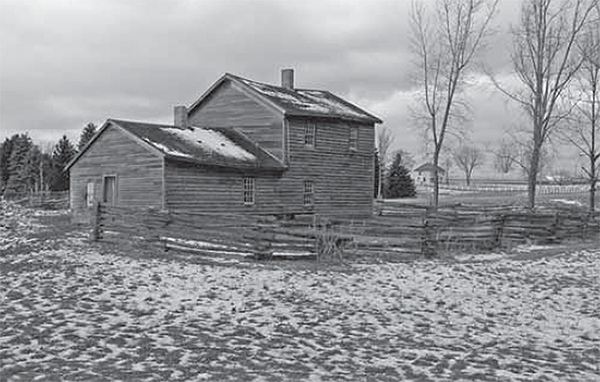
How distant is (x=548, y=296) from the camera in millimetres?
12344

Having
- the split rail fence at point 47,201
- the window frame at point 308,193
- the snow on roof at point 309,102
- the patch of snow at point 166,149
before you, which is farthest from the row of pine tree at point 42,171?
the patch of snow at point 166,149

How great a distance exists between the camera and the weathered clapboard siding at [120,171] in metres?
26.7

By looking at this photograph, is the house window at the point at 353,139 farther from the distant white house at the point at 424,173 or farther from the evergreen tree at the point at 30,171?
the distant white house at the point at 424,173

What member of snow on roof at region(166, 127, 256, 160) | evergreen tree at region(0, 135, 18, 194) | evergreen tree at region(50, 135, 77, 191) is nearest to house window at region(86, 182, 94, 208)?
snow on roof at region(166, 127, 256, 160)


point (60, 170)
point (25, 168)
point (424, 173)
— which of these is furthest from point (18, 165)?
point (424, 173)

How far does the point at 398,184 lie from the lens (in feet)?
255

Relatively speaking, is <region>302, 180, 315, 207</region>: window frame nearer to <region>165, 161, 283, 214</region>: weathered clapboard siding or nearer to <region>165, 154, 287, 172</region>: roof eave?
<region>165, 161, 283, 214</region>: weathered clapboard siding

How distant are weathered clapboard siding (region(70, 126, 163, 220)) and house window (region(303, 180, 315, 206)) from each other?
29.3 ft

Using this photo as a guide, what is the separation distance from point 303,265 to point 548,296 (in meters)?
5.75

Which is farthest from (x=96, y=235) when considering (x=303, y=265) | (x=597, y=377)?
(x=597, y=377)

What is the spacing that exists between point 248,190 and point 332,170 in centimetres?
581

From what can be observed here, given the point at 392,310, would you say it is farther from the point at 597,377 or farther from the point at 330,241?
the point at 330,241

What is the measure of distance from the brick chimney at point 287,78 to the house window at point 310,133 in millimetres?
5370

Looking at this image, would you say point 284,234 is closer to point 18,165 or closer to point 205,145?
point 205,145
